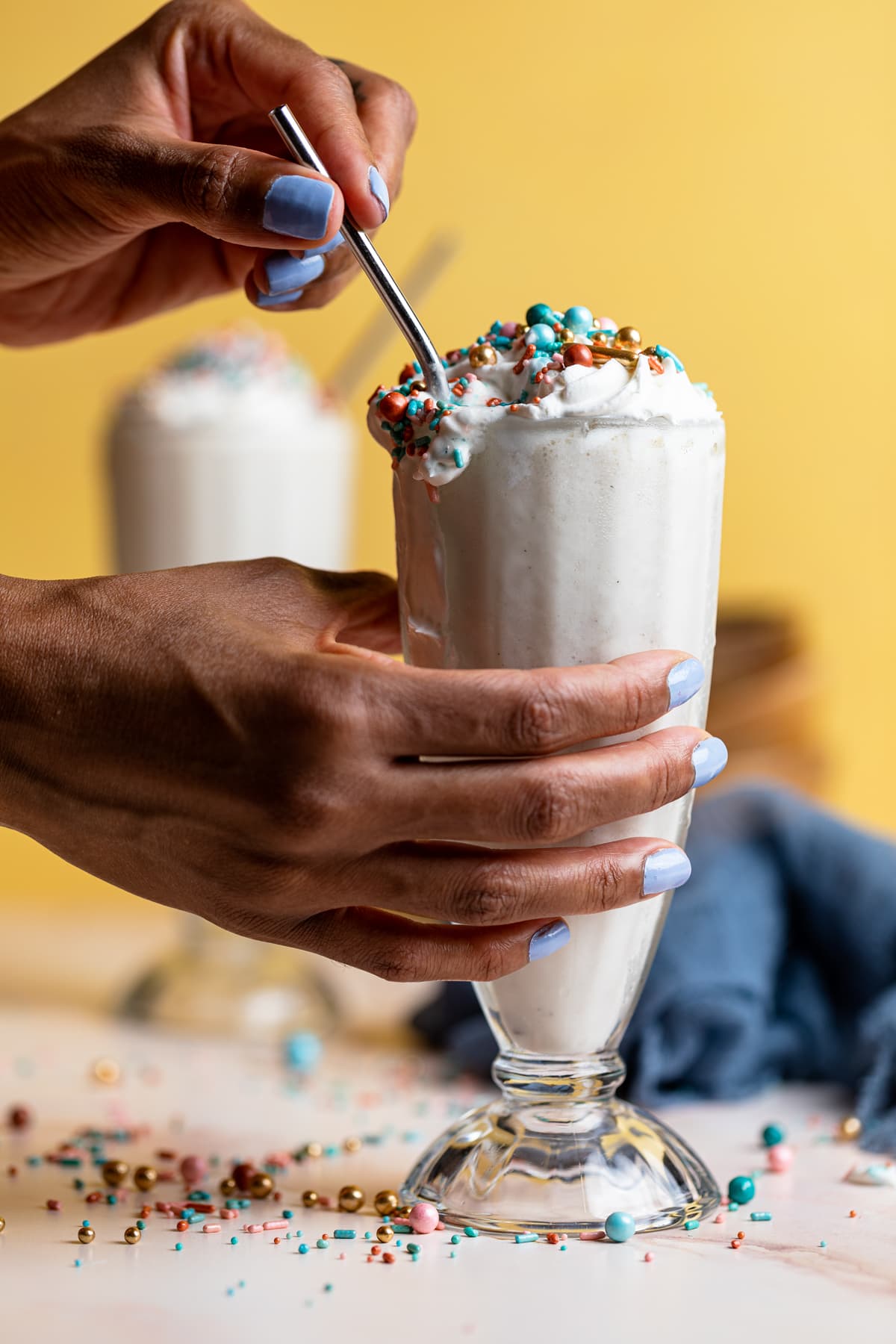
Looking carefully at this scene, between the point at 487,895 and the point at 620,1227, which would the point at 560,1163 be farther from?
the point at 487,895

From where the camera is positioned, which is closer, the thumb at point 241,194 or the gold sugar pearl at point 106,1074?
the thumb at point 241,194

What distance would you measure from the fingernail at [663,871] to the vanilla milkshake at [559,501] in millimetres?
43

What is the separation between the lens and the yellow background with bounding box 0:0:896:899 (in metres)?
2.52

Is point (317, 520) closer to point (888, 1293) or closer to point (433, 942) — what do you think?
point (433, 942)

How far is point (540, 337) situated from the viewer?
2.64 ft

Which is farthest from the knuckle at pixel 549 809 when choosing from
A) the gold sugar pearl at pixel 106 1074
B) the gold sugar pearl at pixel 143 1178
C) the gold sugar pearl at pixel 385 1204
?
the gold sugar pearl at pixel 106 1074

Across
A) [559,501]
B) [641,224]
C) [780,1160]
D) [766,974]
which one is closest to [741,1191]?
[780,1160]

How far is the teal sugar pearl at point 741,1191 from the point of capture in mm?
905

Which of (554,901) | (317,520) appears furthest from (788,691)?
(554,901)

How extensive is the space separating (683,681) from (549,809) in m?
0.11

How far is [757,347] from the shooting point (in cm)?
259

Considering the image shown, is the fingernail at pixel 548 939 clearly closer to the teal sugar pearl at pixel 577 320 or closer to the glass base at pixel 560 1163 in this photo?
the glass base at pixel 560 1163

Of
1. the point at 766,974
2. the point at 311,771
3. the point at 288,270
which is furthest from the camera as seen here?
the point at 766,974

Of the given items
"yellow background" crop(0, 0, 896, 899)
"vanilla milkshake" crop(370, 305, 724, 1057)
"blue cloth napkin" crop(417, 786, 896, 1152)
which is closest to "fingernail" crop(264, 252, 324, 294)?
"vanilla milkshake" crop(370, 305, 724, 1057)
